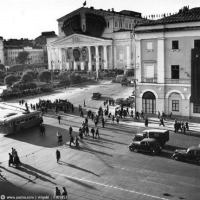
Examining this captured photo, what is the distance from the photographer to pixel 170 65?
140 feet

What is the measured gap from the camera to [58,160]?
27.9 m

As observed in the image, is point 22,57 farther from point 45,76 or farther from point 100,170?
point 100,170

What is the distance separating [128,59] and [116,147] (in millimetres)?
84449

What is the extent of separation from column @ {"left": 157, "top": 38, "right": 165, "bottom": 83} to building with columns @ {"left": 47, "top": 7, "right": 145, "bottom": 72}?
6712 centimetres

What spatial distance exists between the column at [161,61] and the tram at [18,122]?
52.9 ft

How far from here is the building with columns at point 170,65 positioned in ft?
133

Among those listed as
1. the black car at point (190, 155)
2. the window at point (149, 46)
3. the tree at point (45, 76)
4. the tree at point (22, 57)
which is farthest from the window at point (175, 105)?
the tree at point (22, 57)

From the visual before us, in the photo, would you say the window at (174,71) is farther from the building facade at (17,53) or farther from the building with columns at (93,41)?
the building facade at (17,53)

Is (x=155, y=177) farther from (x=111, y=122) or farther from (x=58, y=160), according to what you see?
(x=111, y=122)

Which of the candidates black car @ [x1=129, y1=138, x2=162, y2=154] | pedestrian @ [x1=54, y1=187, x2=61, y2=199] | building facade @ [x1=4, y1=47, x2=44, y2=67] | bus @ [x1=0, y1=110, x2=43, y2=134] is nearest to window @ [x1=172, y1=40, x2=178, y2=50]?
black car @ [x1=129, y1=138, x2=162, y2=154]

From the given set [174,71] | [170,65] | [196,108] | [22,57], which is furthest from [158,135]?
[22,57]

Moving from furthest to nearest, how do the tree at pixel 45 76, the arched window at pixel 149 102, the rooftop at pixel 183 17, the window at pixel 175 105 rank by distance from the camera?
the tree at pixel 45 76 < the arched window at pixel 149 102 < the window at pixel 175 105 < the rooftop at pixel 183 17

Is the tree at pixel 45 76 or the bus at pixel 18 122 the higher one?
the tree at pixel 45 76

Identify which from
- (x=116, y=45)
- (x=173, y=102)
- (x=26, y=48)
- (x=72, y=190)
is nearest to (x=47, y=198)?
(x=72, y=190)
